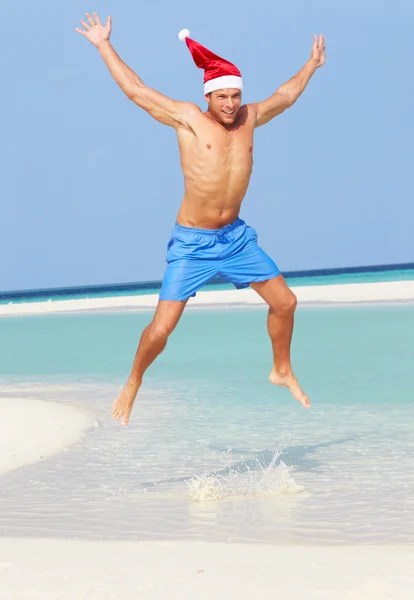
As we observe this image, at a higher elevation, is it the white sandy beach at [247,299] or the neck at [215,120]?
the neck at [215,120]

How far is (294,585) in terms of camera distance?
14.3ft

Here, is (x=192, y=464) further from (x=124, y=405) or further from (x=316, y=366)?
(x=316, y=366)

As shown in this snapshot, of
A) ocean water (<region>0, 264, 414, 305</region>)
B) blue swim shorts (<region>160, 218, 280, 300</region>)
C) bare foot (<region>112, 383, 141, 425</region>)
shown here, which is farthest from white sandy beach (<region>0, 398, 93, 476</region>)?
ocean water (<region>0, 264, 414, 305</region>)

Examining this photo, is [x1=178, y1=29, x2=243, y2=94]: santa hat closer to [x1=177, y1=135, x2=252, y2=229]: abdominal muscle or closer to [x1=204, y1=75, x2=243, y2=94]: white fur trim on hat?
[x1=204, y1=75, x2=243, y2=94]: white fur trim on hat

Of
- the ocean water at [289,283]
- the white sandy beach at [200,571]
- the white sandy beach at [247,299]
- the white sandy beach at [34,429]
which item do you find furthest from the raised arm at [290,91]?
the ocean water at [289,283]

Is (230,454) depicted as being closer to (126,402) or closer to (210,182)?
(126,402)

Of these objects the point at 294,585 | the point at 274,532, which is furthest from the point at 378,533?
the point at 294,585

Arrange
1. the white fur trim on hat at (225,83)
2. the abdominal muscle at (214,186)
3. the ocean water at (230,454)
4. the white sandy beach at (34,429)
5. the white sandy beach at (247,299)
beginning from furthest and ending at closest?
the white sandy beach at (247,299), the white sandy beach at (34,429), the abdominal muscle at (214,186), the white fur trim on hat at (225,83), the ocean water at (230,454)

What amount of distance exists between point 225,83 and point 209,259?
1.06 meters

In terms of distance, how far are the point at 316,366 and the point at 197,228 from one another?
7.42 meters

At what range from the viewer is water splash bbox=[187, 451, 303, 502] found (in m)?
6.46

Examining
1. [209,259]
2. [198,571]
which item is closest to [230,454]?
[209,259]

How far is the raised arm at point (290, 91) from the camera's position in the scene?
260 inches

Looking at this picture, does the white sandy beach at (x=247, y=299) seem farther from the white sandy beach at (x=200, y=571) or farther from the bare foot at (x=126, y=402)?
the white sandy beach at (x=200, y=571)
